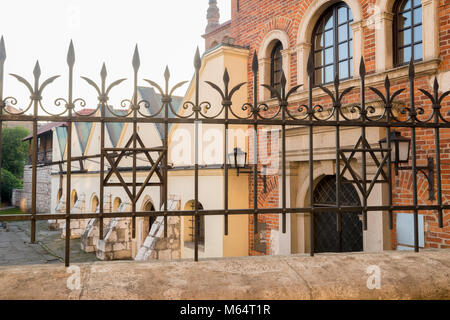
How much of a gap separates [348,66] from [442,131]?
2382mm

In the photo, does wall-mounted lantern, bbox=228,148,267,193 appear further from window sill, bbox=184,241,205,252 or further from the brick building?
window sill, bbox=184,241,205,252

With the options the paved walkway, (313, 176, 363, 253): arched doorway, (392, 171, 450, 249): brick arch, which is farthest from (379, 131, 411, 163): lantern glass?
the paved walkway

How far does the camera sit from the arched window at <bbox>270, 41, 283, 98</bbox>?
28.6 ft

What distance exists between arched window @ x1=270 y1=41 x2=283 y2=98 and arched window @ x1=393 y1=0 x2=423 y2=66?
298 cm

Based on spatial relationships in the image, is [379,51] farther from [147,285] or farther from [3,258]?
[3,258]

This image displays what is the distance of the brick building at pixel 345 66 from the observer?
17.9 ft

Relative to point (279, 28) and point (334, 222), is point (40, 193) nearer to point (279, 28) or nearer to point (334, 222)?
point (279, 28)

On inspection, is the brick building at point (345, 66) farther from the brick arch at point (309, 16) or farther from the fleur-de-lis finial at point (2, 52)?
the fleur-de-lis finial at point (2, 52)

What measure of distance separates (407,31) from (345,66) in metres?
1.31

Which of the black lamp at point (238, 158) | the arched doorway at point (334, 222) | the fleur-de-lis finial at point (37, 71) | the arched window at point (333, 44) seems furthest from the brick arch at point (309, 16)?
the fleur-de-lis finial at point (37, 71)

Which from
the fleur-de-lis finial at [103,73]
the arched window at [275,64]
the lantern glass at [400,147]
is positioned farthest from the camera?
the arched window at [275,64]

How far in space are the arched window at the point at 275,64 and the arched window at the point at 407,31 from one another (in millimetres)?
2981

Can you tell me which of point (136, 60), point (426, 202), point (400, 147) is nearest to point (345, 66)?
point (400, 147)

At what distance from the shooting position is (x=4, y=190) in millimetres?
35375
